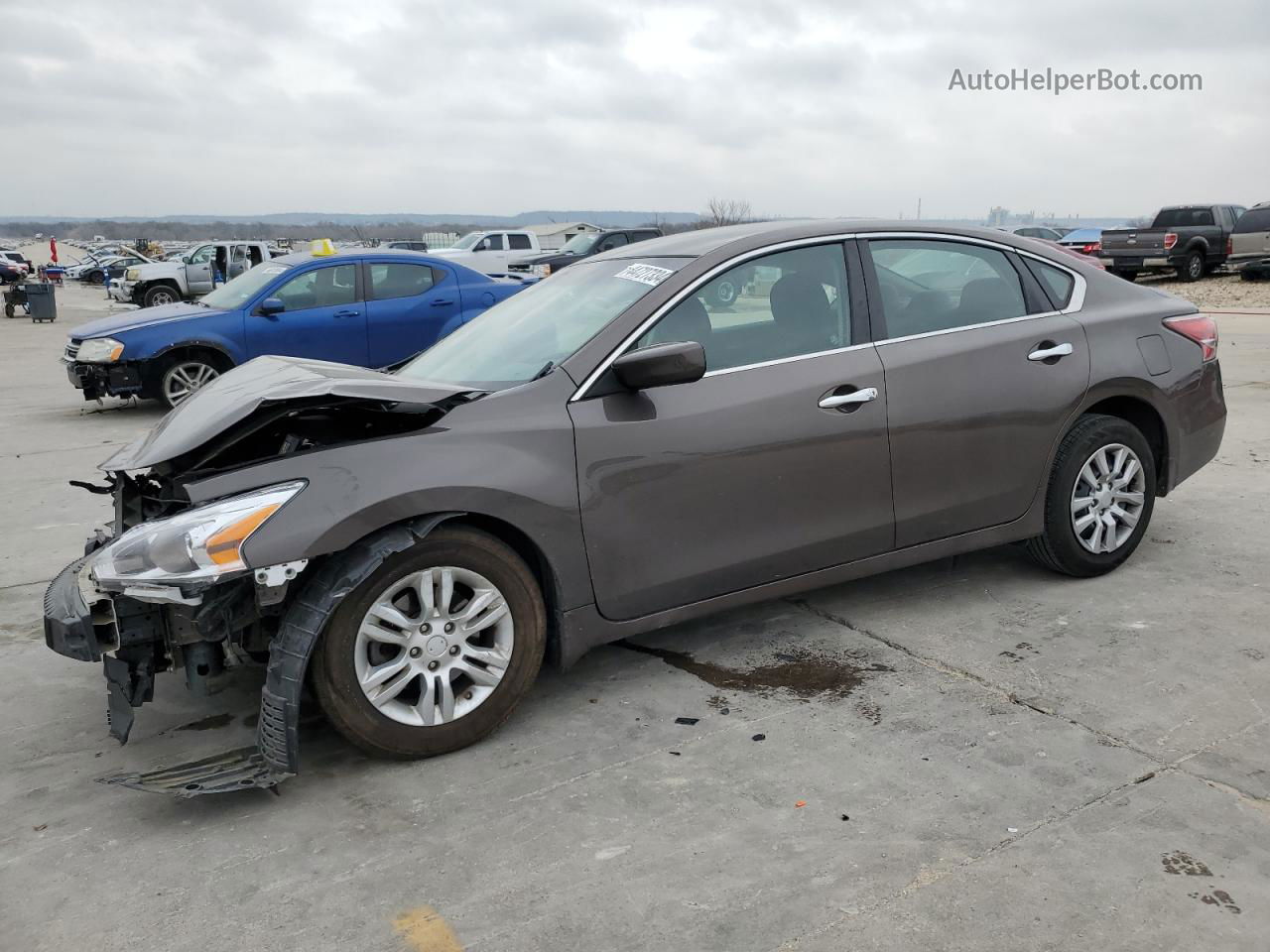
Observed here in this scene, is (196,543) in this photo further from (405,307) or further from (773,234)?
(405,307)

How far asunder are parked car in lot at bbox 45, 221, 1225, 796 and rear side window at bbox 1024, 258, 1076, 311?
1 centimetres

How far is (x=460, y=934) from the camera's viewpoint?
2592mm

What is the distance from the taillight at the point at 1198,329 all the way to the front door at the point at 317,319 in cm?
820

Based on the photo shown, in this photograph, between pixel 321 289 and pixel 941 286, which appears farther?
pixel 321 289

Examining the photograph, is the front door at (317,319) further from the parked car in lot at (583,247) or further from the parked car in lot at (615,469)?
the parked car in lot at (583,247)

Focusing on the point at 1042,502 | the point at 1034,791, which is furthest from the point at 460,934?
the point at 1042,502

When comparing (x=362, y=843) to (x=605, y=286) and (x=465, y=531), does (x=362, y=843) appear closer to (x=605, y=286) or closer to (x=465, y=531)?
(x=465, y=531)

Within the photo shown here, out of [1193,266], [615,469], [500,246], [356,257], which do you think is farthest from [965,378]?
[500,246]

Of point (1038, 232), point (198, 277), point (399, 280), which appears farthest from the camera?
point (1038, 232)

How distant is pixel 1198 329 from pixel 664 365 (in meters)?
2.95

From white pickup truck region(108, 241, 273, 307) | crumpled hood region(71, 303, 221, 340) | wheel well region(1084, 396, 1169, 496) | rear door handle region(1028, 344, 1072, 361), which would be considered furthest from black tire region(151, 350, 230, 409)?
white pickup truck region(108, 241, 273, 307)

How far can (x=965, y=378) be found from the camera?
4.34 meters

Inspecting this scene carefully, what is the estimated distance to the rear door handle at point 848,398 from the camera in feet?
13.2

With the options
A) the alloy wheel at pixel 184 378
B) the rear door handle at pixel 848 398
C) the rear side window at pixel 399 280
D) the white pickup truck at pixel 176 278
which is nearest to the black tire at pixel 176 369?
the alloy wheel at pixel 184 378
